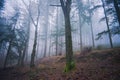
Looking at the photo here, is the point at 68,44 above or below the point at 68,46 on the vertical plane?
above

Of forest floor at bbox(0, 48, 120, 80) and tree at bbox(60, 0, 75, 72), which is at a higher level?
tree at bbox(60, 0, 75, 72)

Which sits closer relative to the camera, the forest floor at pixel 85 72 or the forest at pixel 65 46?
the forest floor at pixel 85 72

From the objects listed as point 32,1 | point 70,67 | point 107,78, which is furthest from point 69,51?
point 32,1

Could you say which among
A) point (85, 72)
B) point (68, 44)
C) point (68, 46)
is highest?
point (68, 44)

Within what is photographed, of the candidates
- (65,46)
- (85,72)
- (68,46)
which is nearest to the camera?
(85,72)

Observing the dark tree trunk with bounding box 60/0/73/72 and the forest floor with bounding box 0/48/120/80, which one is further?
the dark tree trunk with bounding box 60/0/73/72

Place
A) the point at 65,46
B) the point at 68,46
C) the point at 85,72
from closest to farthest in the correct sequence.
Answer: the point at 85,72 → the point at 68,46 → the point at 65,46

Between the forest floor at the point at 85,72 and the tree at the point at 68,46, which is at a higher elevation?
the tree at the point at 68,46

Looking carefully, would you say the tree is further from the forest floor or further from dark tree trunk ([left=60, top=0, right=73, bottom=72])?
the forest floor

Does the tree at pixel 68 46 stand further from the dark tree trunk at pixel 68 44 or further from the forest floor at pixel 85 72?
the forest floor at pixel 85 72

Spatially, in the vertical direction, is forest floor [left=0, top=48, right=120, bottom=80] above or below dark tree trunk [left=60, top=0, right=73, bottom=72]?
below

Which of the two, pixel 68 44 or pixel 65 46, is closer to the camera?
pixel 68 44

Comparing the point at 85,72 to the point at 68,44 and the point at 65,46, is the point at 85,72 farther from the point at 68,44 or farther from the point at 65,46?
the point at 65,46

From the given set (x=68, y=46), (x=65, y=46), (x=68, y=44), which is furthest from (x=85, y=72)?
(x=65, y=46)
